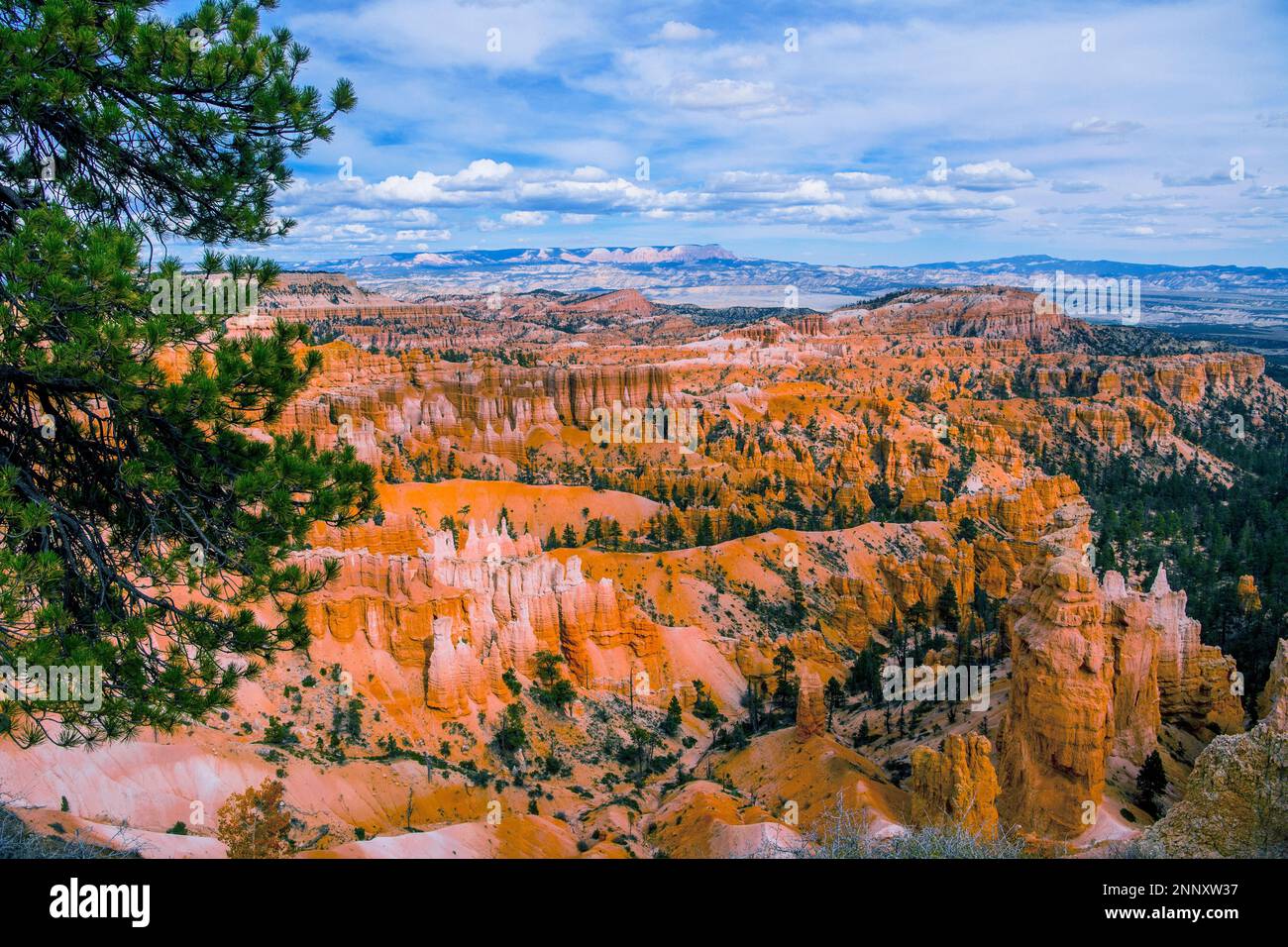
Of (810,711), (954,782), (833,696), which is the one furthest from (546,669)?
(954,782)

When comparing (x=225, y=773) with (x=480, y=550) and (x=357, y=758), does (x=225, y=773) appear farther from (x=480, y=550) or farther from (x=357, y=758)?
(x=480, y=550)

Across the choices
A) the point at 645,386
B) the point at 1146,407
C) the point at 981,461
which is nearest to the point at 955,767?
the point at 981,461

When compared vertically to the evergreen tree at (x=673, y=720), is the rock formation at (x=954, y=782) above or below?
above

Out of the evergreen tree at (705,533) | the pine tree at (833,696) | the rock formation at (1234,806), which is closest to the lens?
the rock formation at (1234,806)

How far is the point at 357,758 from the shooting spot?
22.5m

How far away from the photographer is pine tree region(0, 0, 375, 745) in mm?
6836

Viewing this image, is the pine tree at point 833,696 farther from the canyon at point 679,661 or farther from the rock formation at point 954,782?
the rock formation at point 954,782

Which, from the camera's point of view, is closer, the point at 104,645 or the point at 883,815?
the point at 104,645

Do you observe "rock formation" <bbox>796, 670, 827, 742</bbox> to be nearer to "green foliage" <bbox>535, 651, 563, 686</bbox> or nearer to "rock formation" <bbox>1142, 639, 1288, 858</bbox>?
"green foliage" <bbox>535, 651, 563, 686</bbox>

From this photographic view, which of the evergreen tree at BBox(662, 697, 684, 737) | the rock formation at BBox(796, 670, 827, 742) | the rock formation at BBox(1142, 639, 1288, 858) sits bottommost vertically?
the evergreen tree at BBox(662, 697, 684, 737)

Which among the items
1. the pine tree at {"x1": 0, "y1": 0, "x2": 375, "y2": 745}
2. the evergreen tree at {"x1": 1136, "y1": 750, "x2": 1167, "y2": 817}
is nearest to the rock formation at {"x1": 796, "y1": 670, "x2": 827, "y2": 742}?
the evergreen tree at {"x1": 1136, "y1": 750, "x2": 1167, "y2": 817}

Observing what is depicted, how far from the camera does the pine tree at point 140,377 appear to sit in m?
6.84

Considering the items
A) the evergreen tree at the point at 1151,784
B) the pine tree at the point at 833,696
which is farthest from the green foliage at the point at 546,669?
the evergreen tree at the point at 1151,784

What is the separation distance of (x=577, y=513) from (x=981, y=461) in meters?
38.8
